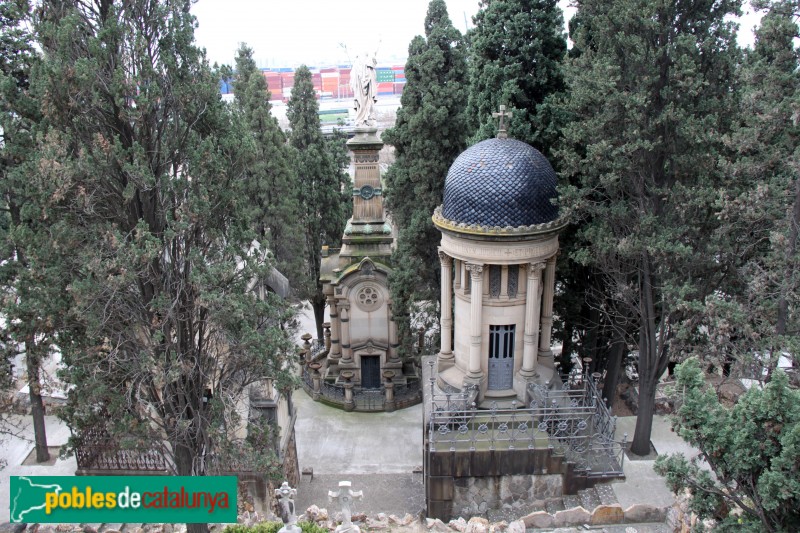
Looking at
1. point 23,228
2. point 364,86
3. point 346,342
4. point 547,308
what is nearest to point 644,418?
point 547,308

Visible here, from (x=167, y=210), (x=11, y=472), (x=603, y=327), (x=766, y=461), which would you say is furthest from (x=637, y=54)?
(x=11, y=472)

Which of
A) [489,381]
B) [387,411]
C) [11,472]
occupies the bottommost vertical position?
[387,411]

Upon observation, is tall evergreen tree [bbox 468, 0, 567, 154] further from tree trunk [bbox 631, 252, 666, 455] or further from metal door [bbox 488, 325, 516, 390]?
metal door [bbox 488, 325, 516, 390]

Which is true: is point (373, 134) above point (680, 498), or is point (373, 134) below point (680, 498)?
above

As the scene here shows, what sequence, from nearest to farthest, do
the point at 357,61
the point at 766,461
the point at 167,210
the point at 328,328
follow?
the point at 766,461, the point at 167,210, the point at 357,61, the point at 328,328

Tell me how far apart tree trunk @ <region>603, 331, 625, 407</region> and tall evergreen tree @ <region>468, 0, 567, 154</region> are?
606 centimetres

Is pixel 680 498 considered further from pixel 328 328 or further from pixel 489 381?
pixel 328 328

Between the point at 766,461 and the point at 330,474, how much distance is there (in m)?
13.1

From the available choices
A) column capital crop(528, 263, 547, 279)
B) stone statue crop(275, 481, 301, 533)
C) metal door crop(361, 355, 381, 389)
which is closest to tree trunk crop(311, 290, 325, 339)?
metal door crop(361, 355, 381, 389)

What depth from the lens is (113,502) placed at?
9.38 meters

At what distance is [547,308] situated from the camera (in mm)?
16500

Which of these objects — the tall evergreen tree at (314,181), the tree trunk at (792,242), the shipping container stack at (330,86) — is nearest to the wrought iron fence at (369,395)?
the tall evergreen tree at (314,181)

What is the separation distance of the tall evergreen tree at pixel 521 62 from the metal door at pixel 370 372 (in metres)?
10.5

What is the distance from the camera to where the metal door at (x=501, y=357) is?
15.9m
